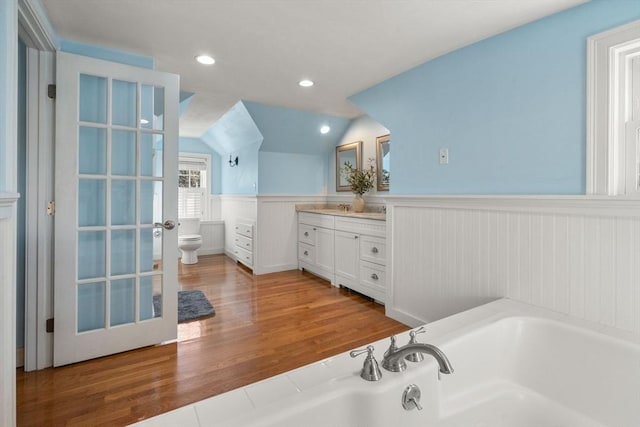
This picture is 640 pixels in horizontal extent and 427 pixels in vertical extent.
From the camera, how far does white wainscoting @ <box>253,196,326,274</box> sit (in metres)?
4.29

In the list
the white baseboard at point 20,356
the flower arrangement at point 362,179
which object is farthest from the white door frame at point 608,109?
the white baseboard at point 20,356

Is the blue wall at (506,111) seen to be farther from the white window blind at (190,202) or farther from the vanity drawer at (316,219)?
the white window blind at (190,202)

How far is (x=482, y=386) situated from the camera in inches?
58.5

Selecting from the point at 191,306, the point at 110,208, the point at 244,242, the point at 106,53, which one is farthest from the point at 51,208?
the point at 244,242

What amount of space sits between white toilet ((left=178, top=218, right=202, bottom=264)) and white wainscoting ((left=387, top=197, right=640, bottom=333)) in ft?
10.6

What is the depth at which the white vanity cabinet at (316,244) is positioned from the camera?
385cm

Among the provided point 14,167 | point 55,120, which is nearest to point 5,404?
point 14,167

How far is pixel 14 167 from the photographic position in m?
1.30

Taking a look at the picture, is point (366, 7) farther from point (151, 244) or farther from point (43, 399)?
point (43, 399)

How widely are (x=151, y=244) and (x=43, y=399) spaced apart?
3.34ft

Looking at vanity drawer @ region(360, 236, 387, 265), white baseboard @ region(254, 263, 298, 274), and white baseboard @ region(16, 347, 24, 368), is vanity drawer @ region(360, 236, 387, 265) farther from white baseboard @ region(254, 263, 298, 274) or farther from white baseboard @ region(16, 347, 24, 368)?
white baseboard @ region(16, 347, 24, 368)

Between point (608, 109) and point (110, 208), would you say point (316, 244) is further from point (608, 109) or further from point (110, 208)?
point (608, 109)

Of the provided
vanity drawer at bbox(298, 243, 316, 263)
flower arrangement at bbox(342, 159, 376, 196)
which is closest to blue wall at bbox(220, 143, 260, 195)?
vanity drawer at bbox(298, 243, 316, 263)

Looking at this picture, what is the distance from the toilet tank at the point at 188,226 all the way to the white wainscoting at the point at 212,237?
1.10 ft
